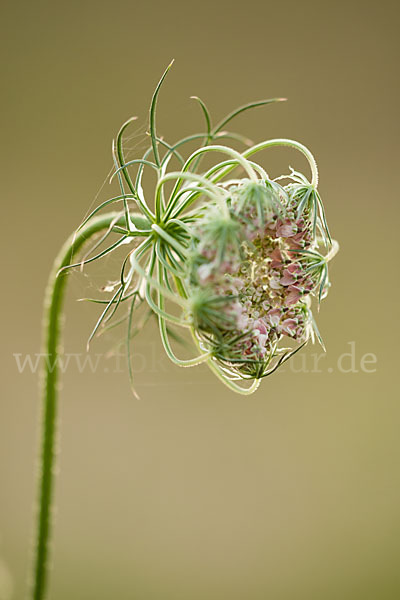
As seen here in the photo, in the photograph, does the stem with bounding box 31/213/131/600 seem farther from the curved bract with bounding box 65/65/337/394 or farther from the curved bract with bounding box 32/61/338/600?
the curved bract with bounding box 65/65/337/394

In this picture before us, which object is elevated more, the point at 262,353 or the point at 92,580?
the point at 262,353

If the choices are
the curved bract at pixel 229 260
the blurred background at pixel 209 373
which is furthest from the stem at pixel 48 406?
the blurred background at pixel 209 373

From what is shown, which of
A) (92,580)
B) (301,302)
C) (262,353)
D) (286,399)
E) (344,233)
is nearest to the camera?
(262,353)

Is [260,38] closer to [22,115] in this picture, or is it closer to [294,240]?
[22,115]

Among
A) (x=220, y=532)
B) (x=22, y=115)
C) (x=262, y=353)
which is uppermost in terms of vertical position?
(x=22, y=115)

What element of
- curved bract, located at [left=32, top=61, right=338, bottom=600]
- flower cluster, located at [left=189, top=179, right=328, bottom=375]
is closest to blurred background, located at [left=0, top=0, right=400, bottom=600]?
curved bract, located at [left=32, top=61, right=338, bottom=600]

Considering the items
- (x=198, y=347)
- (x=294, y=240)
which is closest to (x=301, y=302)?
(x=294, y=240)
